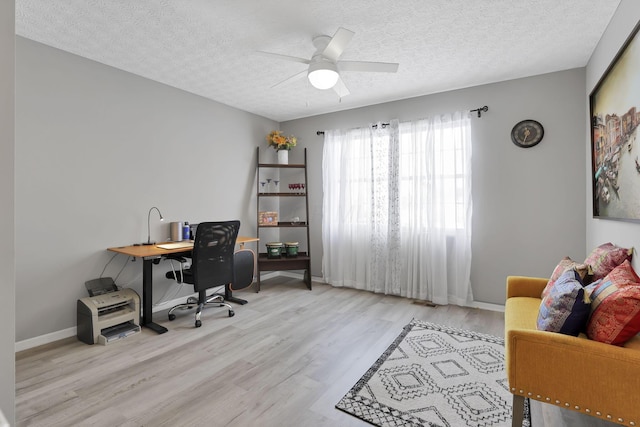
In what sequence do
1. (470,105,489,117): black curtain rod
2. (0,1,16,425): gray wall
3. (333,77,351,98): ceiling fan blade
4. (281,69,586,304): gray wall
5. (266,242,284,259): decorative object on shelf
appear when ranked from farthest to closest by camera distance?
(266,242,284,259): decorative object on shelf → (470,105,489,117): black curtain rod → (281,69,586,304): gray wall → (333,77,351,98): ceiling fan blade → (0,1,16,425): gray wall

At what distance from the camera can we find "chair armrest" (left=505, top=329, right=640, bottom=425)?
1355 mm

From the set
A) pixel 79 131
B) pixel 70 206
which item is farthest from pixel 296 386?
pixel 79 131

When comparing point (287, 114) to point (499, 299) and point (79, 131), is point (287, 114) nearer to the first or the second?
point (79, 131)

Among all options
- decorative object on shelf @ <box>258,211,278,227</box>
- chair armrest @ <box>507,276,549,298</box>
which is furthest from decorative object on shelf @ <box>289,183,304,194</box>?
chair armrest @ <box>507,276,549,298</box>

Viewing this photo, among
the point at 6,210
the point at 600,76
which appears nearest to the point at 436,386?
the point at 6,210

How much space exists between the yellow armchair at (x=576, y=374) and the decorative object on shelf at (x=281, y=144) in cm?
391

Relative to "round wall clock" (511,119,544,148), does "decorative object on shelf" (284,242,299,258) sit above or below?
below

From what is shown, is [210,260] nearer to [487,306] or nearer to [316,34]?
[316,34]

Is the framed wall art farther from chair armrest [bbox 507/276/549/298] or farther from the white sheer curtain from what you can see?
the white sheer curtain

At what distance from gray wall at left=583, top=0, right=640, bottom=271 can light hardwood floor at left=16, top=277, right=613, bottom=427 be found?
113 centimetres

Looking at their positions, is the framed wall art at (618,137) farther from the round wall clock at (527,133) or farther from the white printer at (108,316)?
the white printer at (108,316)

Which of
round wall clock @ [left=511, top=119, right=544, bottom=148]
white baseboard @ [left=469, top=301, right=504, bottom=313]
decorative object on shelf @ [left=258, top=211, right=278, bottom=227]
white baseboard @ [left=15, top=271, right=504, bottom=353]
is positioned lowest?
white baseboard @ [left=469, top=301, right=504, bottom=313]

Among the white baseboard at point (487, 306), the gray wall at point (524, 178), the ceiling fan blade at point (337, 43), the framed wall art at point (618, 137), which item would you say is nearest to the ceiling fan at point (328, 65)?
the ceiling fan blade at point (337, 43)

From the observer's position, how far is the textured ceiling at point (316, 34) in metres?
2.24
